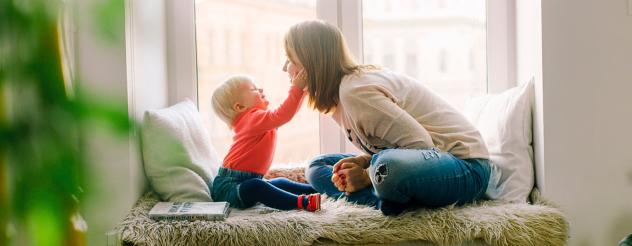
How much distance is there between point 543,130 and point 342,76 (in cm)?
60

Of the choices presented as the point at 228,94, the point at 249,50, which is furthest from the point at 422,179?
the point at 249,50

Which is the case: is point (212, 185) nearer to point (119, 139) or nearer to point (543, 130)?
point (543, 130)

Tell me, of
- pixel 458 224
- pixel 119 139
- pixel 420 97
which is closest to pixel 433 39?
pixel 420 97

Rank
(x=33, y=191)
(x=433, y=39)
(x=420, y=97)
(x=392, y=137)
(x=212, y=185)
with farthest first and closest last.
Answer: (x=433, y=39) → (x=212, y=185) → (x=420, y=97) → (x=392, y=137) → (x=33, y=191)

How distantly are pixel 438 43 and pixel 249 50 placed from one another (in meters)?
0.69

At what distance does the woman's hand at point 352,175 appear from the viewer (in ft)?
6.24

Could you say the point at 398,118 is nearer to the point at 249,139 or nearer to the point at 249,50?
the point at 249,139

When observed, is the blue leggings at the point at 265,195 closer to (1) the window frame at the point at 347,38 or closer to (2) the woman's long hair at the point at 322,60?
(2) the woman's long hair at the point at 322,60

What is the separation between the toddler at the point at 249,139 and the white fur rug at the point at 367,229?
243 millimetres

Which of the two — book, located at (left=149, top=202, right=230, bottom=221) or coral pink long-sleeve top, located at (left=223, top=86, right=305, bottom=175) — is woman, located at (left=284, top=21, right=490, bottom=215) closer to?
coral pink long-sleeve top, located at (left=223, top=86, right=305, bottom=175)

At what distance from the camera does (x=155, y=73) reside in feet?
7.17

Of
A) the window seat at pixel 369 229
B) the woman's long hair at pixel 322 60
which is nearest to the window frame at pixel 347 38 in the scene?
the woman's long hair at pixel 322 60

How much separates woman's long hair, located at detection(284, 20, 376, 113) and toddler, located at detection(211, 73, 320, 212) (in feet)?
0.23

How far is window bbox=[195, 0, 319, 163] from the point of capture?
2.43m
